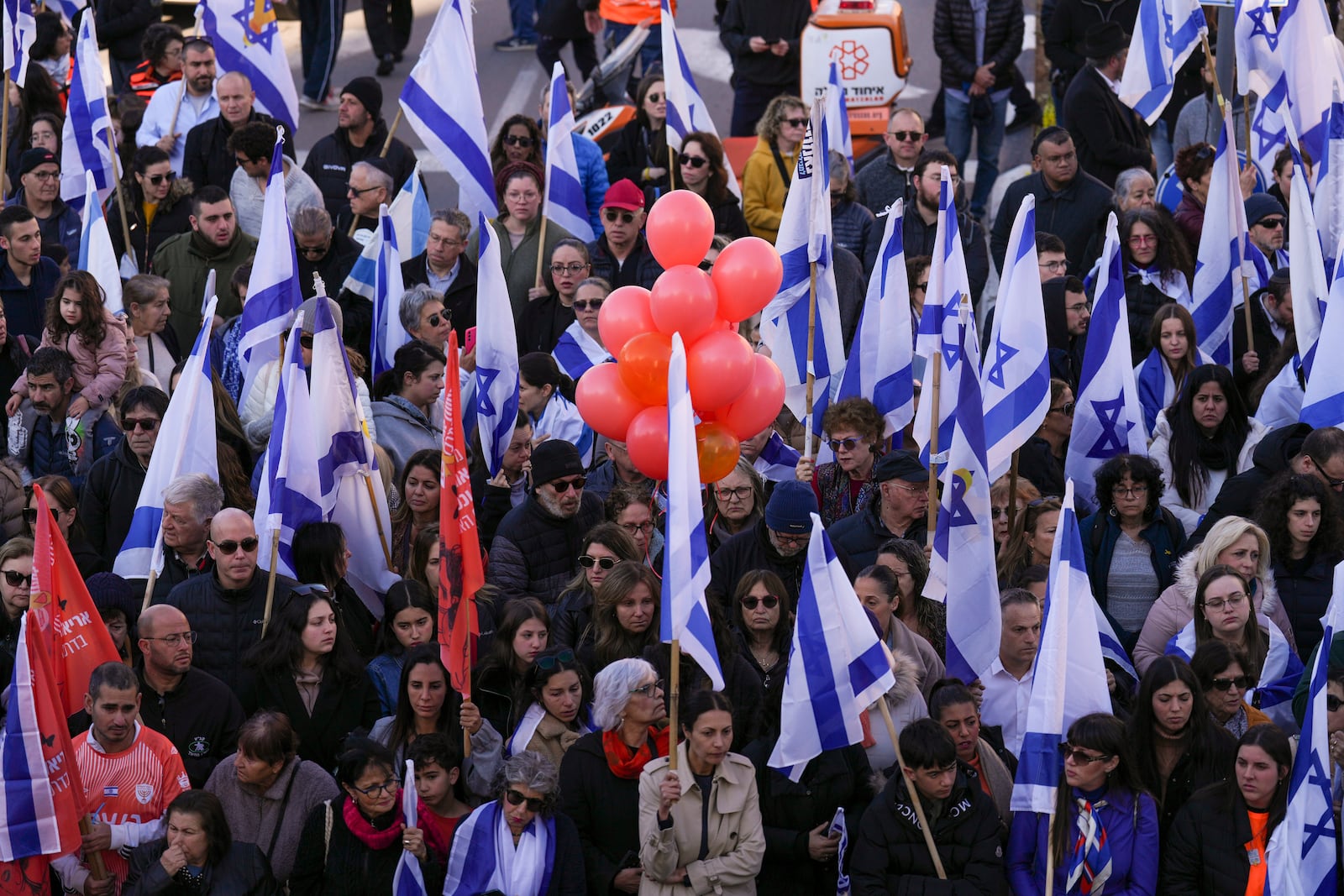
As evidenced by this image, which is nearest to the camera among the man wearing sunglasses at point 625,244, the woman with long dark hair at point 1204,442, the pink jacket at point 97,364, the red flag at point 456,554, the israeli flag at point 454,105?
the red flag at point 456,554

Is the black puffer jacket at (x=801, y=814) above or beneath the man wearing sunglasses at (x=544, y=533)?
beneath

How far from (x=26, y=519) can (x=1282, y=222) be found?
712 centimetres

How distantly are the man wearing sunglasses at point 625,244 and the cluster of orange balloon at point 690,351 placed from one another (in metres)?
2.10

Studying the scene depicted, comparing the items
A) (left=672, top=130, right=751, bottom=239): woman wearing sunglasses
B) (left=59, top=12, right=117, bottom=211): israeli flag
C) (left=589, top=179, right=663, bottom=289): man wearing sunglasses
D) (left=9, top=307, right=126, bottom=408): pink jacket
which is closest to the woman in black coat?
(left=9, top=307, right=126, bottom=408): pink jacket

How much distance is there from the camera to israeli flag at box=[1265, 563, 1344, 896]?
22.9 ft

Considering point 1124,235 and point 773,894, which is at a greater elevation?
point 1124,235

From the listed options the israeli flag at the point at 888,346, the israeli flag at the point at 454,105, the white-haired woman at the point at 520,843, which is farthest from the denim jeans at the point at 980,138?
the white-haired woman at the point at 520,843

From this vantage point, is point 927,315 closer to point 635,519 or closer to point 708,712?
point 635,519

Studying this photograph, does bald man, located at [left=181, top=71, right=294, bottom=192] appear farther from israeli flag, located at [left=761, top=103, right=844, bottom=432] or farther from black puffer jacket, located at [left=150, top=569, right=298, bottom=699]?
black puffer jacket, located at [left=150, top=569, right=298, bottom=699]

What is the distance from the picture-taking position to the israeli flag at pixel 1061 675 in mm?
7207

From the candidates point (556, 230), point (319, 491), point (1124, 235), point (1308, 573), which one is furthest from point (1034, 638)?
point (556, 230)

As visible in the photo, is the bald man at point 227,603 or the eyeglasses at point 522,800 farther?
the bald man at point 227,603

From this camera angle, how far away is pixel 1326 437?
8.93 meters

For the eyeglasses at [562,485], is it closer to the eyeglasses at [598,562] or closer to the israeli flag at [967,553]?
the eyeglasses at [598,562]
